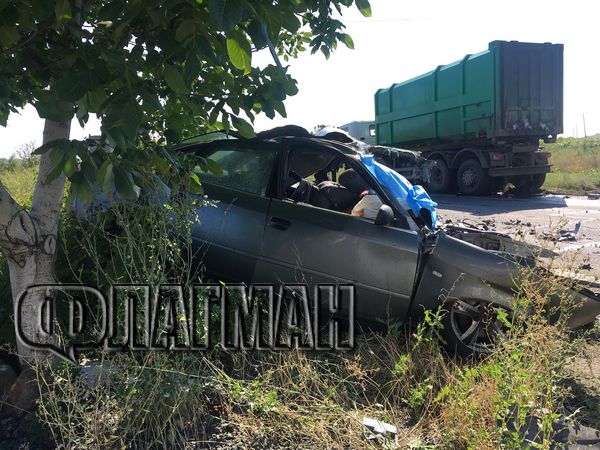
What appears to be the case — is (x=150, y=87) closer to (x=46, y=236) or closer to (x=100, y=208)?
(x=46, y=236)

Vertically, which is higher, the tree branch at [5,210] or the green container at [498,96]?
the green container at [498,96]

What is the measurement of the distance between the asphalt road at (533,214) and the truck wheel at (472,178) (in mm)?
374

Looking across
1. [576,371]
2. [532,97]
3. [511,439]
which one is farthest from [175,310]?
[532,97]

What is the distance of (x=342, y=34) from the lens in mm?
3416

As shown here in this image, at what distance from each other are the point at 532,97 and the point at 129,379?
13.3 meters

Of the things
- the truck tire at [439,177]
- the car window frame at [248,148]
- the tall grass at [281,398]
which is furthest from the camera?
the truck tire at [439,177]

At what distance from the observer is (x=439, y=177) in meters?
15.2

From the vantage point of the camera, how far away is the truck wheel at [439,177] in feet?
49.1

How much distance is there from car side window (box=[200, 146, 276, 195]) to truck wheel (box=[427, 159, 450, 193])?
11.5 metres

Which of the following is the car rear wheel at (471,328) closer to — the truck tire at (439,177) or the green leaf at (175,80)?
the green leaf at (175,80)

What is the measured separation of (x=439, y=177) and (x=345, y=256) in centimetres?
1212

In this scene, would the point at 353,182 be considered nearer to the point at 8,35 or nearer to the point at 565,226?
the point at 8,35

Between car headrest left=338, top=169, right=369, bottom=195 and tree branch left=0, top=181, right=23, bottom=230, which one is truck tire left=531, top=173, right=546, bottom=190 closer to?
car headrest left=338, top=169, right=369, bottom=195

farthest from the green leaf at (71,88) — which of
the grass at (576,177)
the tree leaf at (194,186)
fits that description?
the grass at (576,177)
